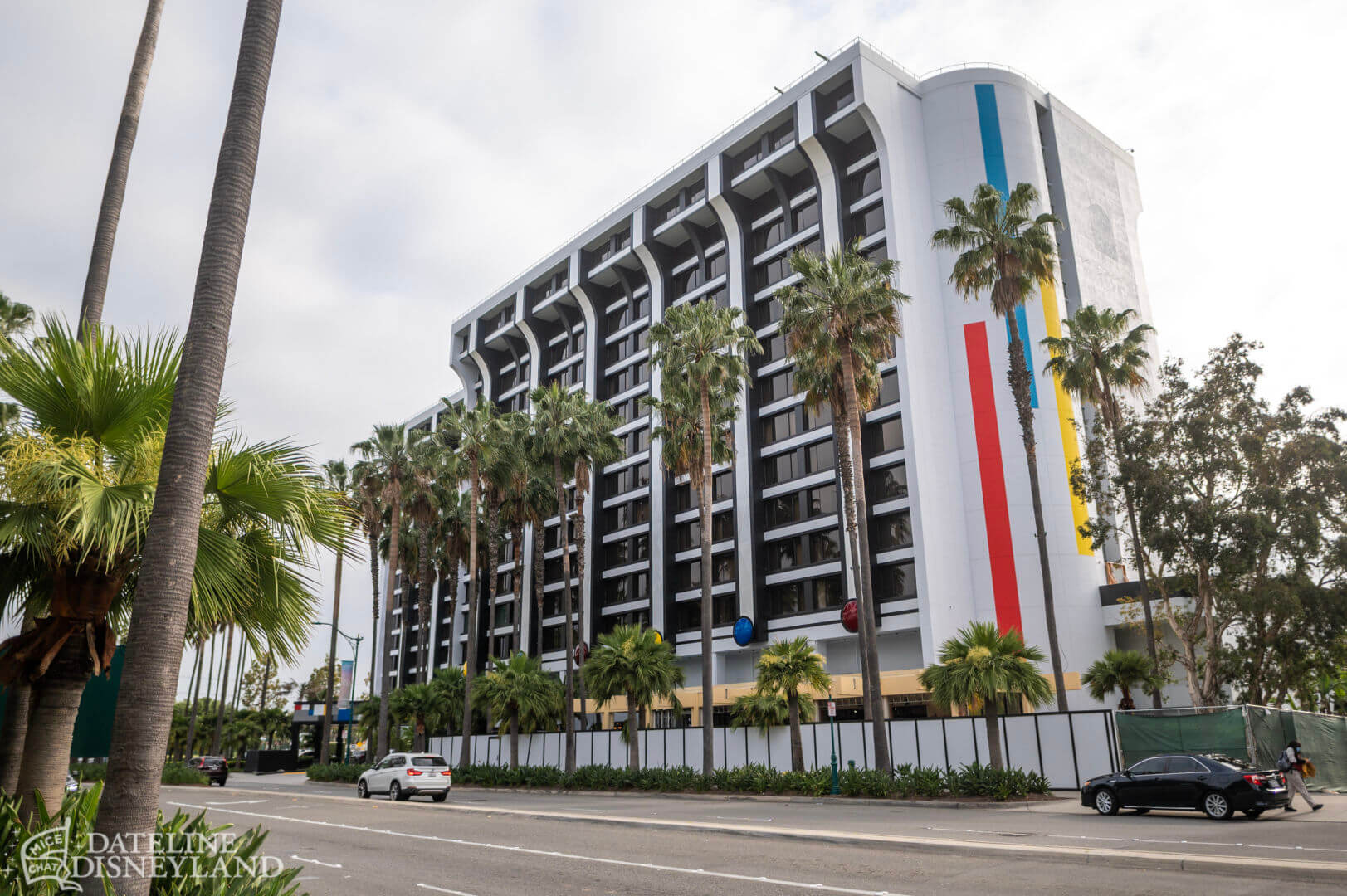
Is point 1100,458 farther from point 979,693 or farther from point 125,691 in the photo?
point 125,691

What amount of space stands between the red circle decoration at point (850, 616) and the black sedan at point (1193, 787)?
27.7 m

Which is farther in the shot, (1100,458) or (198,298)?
(1100,458)

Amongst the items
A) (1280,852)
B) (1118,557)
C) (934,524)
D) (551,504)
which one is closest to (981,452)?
(934,524)

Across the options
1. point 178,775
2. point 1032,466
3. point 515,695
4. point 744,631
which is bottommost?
point 178,775

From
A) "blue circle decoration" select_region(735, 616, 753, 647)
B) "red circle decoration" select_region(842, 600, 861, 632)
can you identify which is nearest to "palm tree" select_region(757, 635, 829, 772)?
"red circle decoration" select_region(842, 600, 861, 632)

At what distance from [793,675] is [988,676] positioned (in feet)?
26.6

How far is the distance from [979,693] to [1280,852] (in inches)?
521

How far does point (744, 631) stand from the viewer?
5516 centimetres

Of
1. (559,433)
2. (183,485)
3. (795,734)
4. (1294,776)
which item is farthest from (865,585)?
(183,485)

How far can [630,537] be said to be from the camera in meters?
69.0

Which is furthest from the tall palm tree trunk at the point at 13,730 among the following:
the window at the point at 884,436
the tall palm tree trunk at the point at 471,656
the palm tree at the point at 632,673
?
the window at the point at 884,436

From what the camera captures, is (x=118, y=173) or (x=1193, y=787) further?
(x=1193, y=787)

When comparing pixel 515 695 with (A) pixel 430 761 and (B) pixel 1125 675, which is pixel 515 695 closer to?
(A) pixel 430 761

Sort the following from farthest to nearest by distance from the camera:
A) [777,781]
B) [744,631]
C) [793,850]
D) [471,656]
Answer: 1. [744,631]
2. [471,656]
3. [777,781]
4. [793,850]
